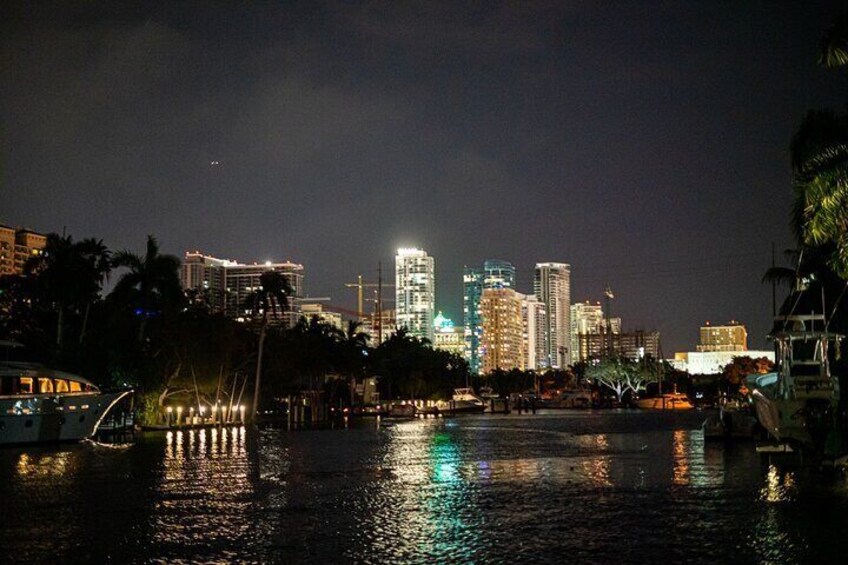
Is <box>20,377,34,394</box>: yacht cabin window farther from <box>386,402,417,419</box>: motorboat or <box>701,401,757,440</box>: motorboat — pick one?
<box>386,402,417,419</box>: motorboat

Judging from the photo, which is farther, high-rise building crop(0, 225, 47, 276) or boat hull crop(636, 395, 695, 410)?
high-rise building crop(0, 225, 47, 276)

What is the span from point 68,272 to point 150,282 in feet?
29.8

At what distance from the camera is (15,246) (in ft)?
566

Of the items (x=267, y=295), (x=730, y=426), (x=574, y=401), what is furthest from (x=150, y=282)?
(x=574, y=401)

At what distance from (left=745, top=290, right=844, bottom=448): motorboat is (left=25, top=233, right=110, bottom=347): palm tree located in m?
43.4

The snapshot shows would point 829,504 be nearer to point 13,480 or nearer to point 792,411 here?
point 792,411

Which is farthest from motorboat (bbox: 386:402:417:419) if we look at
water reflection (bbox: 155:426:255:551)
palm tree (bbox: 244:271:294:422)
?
water reflection (bbox: 155:426:255:551)

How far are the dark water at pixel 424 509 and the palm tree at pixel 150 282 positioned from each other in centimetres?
3438

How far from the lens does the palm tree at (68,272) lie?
2436 inches

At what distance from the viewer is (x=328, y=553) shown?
1443cm

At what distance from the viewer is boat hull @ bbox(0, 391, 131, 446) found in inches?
1793

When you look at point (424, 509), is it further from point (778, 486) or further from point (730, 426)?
point (730, 426)

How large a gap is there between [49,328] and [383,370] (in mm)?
72042

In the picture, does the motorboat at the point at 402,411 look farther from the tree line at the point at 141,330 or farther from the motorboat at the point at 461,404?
the tree line at the point at 141,330
